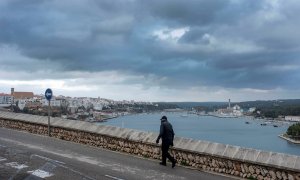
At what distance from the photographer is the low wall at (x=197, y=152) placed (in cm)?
1077

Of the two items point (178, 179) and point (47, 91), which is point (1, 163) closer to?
point (178, 179)

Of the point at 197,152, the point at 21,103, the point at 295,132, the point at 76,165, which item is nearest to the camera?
the point at 76,165

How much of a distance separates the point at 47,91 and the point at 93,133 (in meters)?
4.56

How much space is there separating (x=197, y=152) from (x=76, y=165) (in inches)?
145

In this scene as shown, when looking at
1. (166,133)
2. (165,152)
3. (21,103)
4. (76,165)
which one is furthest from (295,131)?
(76,165)

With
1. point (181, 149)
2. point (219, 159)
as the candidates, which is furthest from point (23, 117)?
point (219, 159)

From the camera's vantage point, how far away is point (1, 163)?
12438 millimetres

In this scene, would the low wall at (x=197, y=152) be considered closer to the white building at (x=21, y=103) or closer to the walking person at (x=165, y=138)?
the walking person at (x=165, y=138)

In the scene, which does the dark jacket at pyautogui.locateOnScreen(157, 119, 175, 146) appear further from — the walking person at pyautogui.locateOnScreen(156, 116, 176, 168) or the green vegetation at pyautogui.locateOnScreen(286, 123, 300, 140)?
the green vegetation at pyautogui.locateOnScreen(286, 123, 300, 140)

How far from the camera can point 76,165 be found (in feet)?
40.5

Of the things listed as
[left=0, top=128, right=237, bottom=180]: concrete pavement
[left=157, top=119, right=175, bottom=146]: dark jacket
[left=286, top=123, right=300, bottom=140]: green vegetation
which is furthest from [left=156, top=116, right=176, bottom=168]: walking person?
[left=286, top=123, right=300, bottom=140]: green vegetation

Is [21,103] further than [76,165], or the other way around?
[21,103]

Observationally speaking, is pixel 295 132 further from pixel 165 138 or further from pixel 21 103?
pixel 165 138

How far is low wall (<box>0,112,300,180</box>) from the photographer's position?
1077cm
